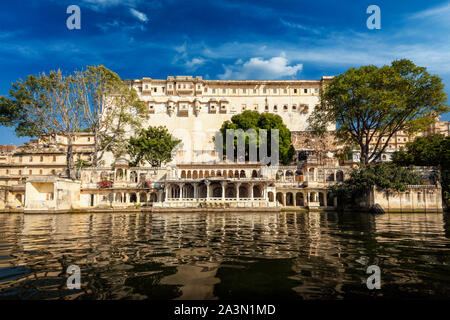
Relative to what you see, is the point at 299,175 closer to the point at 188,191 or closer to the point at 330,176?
the point at 330,176

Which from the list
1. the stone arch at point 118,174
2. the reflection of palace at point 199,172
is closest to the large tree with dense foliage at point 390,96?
the reflection of palace at point 199,172

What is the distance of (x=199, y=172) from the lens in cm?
4722

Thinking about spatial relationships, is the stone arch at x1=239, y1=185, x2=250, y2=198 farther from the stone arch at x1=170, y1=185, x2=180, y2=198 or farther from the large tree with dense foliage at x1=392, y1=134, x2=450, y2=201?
the large tree with dense foliage at x1=392, y1=134, x2=450, y2=201

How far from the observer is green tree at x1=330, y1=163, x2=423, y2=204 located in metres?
29.4

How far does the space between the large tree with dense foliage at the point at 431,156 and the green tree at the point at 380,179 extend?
3.79 meters

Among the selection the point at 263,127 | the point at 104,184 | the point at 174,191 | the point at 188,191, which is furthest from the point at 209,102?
the point at 104,184

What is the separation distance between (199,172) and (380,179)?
27071 mm

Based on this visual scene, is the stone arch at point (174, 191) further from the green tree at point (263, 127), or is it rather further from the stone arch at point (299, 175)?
the stone arch at point (299, 175)

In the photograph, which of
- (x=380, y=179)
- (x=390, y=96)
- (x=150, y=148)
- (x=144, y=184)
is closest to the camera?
(x=380, y=179)

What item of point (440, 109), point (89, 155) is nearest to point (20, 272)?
point (440, 109)

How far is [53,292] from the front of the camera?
5.00 m

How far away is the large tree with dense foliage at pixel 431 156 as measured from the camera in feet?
105

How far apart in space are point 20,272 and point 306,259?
6875 millimetres
